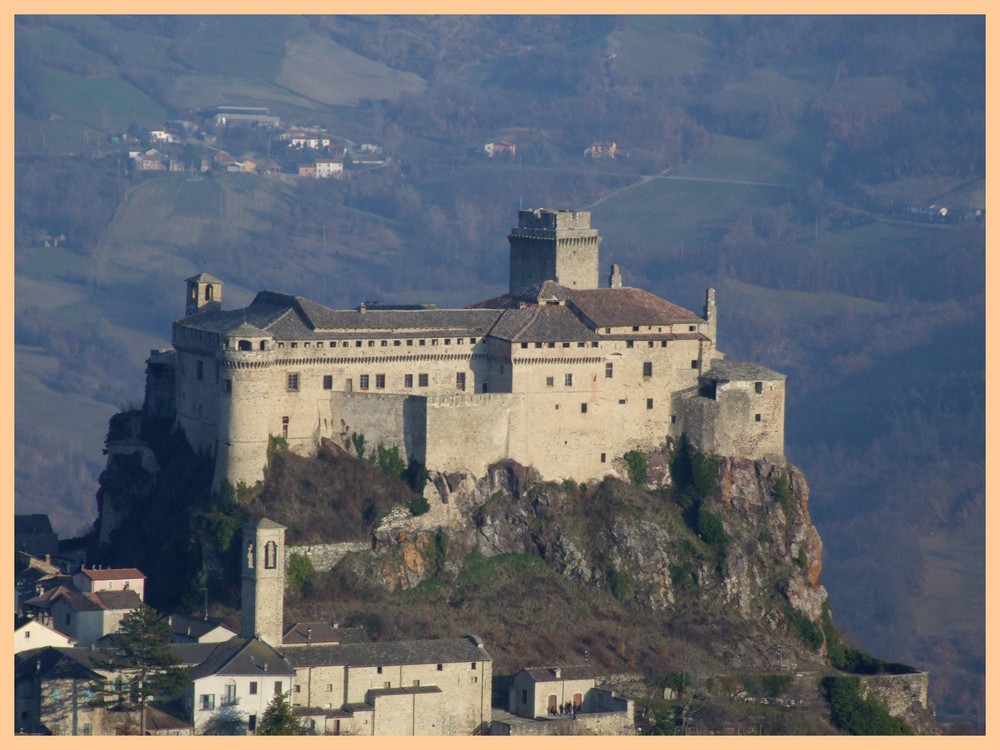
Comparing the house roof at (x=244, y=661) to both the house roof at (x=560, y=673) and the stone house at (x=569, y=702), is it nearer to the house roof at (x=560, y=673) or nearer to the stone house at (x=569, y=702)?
the stone house at (x=569, y=702)

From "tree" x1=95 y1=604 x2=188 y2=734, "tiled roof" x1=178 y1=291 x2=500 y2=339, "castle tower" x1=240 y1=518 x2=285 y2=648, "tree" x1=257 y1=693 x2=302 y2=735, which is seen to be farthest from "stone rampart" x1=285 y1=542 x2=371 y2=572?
"tree" x1=257 y1=693 x2=302 y2=735

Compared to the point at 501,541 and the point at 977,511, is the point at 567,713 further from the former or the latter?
the point at 977,511

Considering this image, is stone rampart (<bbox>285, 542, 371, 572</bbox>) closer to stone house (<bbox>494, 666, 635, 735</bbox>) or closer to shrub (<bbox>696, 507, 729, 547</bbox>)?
stone house (<bbox>494, 666, 635, 735</bbox>)

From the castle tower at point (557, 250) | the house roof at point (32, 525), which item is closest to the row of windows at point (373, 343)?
the castle tower at point (557, 250)

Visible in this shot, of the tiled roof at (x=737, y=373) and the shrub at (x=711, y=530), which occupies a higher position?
the tiled roof at (x=737, y=373)

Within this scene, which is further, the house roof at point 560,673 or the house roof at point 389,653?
the house roof at point 560,673

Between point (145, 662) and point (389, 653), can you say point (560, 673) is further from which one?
point (145, 662)

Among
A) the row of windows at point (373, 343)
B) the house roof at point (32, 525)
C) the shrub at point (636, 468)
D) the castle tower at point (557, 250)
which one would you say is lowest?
the house roof at point (32, 525)
